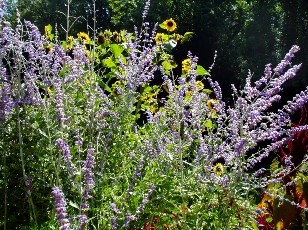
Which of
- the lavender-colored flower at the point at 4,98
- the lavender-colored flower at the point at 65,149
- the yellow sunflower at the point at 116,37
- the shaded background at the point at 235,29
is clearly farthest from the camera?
the shaded background at the point at 235,29

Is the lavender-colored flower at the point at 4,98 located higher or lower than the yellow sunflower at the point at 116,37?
lower

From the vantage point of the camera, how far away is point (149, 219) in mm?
2506

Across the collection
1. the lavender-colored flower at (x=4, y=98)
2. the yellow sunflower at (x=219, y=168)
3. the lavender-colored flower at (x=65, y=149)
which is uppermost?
the lavender-colored flower at (x=4, y=98)

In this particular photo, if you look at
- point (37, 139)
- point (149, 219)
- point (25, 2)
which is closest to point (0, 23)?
point (37, 139)

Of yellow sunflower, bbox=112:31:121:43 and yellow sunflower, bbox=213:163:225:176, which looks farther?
yellow sunflower, bbox=112:31:121:43

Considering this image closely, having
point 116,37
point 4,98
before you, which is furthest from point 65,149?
point 116,37

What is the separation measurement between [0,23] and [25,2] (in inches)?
1210

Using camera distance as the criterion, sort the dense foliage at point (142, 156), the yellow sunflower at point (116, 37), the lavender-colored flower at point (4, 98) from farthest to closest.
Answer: the yellow sunflower at point (116, 37)
the lavender-colored flower at point (4, 98)
the dense foliage at point (142, 156)

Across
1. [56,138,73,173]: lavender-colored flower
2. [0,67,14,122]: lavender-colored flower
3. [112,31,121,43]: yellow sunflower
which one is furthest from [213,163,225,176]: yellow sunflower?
[112,31,121,43]: yellow sunflower

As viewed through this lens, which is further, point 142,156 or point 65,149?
point 142,156

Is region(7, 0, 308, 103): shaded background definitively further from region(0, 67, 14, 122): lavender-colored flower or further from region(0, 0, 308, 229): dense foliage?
region(0, 67, 14, 122): lavender-colored flower

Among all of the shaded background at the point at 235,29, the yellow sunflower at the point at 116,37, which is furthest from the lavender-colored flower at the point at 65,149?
the shaded background at the point at 235,29

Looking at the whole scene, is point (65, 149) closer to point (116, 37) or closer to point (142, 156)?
point (142, 156)

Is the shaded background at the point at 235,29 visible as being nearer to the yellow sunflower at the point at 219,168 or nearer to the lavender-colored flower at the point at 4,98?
the yellow sunflower at the point at 219,168
